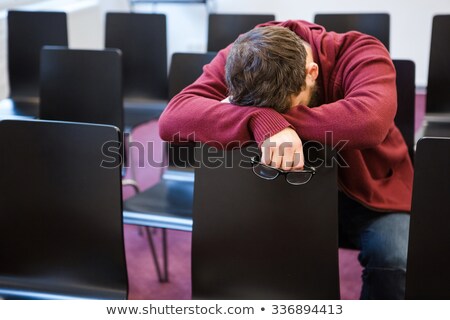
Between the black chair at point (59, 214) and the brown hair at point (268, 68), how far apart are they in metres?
0.36

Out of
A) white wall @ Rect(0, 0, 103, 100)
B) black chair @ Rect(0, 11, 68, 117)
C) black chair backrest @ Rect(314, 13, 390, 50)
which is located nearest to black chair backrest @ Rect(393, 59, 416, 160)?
black chair backrest @ Rect(314, 13, 390, 50)

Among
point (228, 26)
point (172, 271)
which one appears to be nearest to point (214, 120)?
point (172, 271)

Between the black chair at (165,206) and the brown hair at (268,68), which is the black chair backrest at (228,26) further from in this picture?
the brown hair at (268,68)

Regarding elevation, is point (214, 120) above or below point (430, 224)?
above

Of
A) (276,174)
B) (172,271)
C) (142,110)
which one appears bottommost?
(172,271)

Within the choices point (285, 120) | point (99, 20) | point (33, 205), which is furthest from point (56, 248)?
point (99, 20)

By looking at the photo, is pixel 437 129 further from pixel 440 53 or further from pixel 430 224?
pixel 430 224

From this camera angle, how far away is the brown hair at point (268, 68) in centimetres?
124

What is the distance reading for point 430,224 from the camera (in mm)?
1236

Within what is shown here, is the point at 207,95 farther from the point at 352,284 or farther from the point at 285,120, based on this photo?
the point at 352,284

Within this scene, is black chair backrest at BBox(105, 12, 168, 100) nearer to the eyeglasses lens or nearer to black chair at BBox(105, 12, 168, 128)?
black chair at BBox(105, 12, 168, 128)

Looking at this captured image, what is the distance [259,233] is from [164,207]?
67 cm

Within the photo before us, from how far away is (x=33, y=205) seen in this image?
1.53 meters
